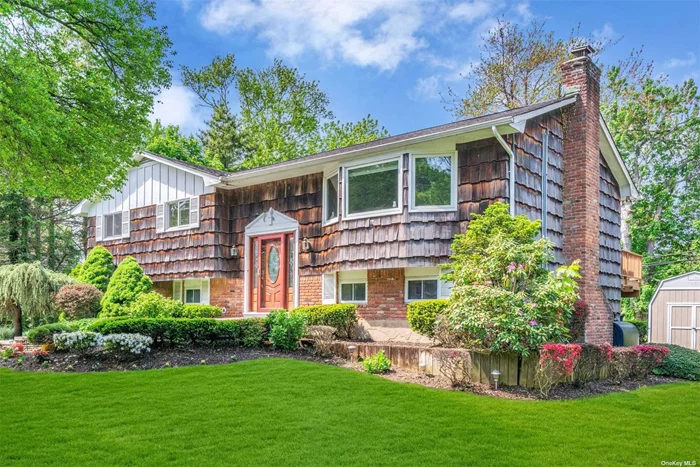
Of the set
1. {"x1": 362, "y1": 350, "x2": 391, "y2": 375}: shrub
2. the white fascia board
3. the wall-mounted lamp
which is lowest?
{"x1": 362, "y1": 350, "x2": 391, "y2": 375}: shrub

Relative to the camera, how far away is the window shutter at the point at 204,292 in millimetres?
16859

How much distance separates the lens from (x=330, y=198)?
546 inches

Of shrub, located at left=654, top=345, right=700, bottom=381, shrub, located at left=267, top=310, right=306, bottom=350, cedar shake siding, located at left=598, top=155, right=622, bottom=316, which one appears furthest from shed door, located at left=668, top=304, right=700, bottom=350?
shrub, located at left=267, top=310, right=306, bottom=350

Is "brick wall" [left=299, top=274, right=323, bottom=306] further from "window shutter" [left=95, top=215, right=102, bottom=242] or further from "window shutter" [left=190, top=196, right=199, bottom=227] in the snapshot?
"window shutter" [left=95, top=215, right=102, bottom=242]

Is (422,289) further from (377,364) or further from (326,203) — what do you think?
(326,203)

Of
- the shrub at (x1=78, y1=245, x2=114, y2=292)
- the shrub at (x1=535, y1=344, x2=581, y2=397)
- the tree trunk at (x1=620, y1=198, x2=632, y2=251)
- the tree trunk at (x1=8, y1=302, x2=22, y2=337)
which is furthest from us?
the tree trunk at (x1=620, y1=198, x2=632, y2=251)

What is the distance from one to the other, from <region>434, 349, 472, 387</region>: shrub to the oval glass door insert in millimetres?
7678

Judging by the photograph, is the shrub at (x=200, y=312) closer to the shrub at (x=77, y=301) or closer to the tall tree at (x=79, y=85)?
the shrub at (x=77, y=301)

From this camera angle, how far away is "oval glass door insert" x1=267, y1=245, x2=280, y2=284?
1522 centimetres

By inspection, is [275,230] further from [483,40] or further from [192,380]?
[483,40]

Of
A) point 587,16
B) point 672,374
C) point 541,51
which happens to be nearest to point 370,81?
point 541,51

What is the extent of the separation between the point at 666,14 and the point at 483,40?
10.6 m

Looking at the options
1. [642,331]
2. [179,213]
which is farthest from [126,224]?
[642,331]

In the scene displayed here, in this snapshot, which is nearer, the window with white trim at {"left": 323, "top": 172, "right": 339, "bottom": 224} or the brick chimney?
the brick chimney
